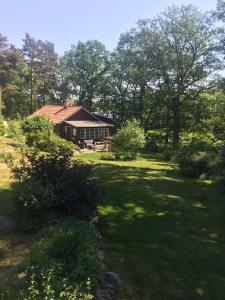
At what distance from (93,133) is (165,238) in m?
33.2

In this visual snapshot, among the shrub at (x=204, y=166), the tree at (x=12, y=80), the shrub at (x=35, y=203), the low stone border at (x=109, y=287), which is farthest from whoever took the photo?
the tree at (x=12, y=80)

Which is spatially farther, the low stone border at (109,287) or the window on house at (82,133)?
the window on house at (82,133)

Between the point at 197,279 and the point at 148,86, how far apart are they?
1631 inches

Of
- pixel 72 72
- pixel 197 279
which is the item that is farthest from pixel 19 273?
pixel 72 72

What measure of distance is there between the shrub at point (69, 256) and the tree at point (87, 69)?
5345 cm

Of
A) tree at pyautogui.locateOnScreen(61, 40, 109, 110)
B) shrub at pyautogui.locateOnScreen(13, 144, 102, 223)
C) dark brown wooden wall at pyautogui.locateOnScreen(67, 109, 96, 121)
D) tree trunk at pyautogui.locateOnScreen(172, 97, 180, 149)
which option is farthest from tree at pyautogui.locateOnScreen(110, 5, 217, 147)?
shrub at pyautogui.locateOnScreen(13, 144, 102, 223)

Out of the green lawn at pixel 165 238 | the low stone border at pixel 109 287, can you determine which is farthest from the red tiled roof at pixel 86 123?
the low stone border at pixel 109 287

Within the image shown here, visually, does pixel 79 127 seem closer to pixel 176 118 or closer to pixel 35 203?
pixel 176 118

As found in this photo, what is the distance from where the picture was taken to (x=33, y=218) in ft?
34.5

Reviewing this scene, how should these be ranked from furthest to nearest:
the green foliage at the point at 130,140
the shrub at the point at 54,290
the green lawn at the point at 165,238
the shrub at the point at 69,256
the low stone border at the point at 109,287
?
the green foliage at the point at 130,140 → the green lawn at the point at 165,238 → the shrub at the point at 69,256 → the low stone border at the point at 109,287 → the shrub at the point at 54,290

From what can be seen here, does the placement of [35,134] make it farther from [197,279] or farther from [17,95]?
[17,95]

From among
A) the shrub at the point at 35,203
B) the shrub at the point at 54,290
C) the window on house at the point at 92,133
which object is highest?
the window on house at the point at 92,133

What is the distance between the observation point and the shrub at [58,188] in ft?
34.1

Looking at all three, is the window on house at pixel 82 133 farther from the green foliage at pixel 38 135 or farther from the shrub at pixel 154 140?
the green foliage at pixel 38 135
